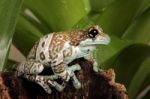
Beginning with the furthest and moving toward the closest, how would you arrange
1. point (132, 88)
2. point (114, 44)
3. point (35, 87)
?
point (132, 88) < point (114, 44) < point (35, 87)

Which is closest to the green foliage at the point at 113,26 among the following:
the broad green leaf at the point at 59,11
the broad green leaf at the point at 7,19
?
the broad green leaf at the point at 59,11

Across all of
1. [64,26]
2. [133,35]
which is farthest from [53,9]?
[133,35]

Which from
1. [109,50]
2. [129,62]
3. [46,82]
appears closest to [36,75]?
[46,82]

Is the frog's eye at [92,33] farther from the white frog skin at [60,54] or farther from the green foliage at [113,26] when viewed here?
the green foliage at [113,26]

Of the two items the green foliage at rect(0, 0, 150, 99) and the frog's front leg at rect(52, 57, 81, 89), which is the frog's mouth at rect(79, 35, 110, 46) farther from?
the green foliage at rect(0, 0, 150, 99)

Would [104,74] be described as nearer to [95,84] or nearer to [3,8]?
[95,84]

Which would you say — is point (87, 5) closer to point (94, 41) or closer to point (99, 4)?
point (99, 4)
